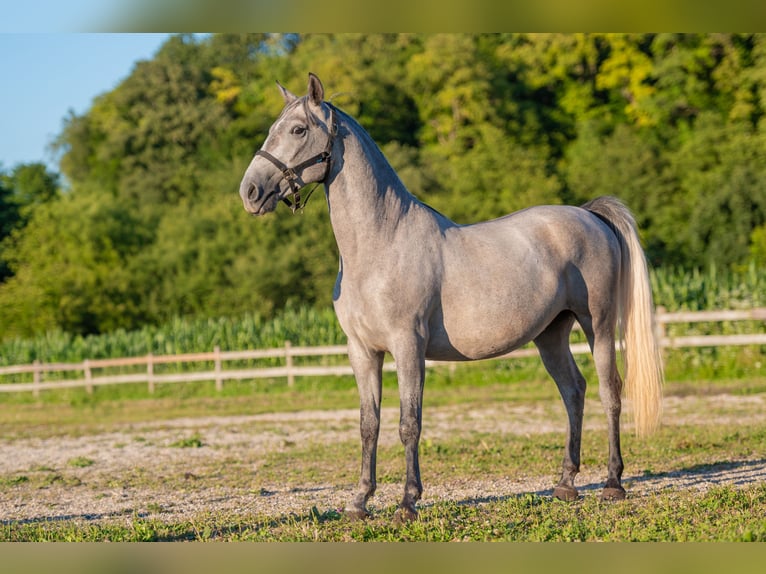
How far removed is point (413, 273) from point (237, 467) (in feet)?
13.4

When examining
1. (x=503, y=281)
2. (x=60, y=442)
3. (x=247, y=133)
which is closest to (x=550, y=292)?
(x=503, y=281)

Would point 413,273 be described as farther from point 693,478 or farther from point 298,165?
point 693,478

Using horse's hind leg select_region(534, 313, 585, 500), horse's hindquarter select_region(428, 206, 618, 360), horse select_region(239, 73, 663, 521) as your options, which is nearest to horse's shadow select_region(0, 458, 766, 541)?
horse select_region(239, 73, 663, 521)

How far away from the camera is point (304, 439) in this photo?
11.1m

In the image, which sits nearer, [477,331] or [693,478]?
[477,331]

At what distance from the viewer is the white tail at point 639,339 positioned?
665 centimetres

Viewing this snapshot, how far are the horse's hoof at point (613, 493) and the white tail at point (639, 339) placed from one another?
63cm

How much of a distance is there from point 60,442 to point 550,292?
8.79 m

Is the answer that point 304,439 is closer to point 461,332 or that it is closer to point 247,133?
point 461,332

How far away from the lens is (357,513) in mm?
5574

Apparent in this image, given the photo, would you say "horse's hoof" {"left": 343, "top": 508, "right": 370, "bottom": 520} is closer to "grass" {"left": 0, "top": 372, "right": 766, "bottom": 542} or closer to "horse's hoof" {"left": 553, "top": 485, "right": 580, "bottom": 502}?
"grass" {"left": 0, "top": 372, "right": 766, "bottom": 542}

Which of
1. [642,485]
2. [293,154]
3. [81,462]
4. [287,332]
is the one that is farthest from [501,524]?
[287,332]

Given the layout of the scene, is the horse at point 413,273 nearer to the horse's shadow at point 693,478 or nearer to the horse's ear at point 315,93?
the horse's ear at point 315,93

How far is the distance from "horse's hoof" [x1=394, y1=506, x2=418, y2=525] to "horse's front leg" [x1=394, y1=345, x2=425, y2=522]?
3cm
